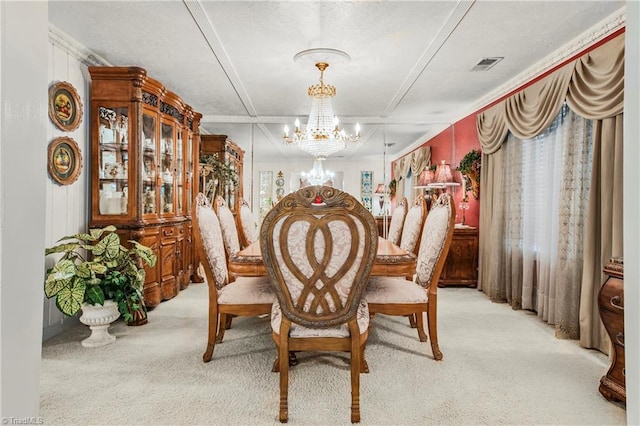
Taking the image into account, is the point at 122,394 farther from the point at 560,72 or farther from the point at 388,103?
the point at 388,103

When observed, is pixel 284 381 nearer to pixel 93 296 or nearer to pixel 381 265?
pixel 381 265

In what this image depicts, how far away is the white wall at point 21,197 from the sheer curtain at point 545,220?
10.8 ft

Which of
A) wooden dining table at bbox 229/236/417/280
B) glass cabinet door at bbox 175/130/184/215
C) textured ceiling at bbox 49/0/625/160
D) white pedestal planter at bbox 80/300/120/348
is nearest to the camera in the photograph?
wooden dining table at bbox 229/236/417/280

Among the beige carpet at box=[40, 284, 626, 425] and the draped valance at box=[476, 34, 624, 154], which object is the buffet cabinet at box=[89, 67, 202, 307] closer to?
the beige carpet at box=[40, 284, 626, 425]

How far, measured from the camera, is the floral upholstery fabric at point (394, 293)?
228 cm

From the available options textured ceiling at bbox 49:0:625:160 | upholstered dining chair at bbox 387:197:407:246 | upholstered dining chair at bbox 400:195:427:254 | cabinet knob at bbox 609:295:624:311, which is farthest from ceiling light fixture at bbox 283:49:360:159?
cabinet knob at bbox 609:295:624:311

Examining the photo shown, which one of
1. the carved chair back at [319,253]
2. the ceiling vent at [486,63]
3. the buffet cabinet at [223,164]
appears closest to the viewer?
the carved chair back at [319,253]

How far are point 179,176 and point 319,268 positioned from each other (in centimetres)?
311

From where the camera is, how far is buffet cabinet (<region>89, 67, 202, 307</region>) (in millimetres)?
3203

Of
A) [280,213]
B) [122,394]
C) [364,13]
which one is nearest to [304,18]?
[364,13]

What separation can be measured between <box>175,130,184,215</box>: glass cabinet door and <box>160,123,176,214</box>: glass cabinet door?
0.37 feet

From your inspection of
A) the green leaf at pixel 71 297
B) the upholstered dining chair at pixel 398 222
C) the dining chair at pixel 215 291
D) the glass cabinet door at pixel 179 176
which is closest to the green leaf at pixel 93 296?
the green leaf at pixel 71 297

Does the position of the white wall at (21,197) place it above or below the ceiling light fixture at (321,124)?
below

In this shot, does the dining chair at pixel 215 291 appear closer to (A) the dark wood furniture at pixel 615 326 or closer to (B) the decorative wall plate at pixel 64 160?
(B) the decorative wall plate at pixel 64 160
